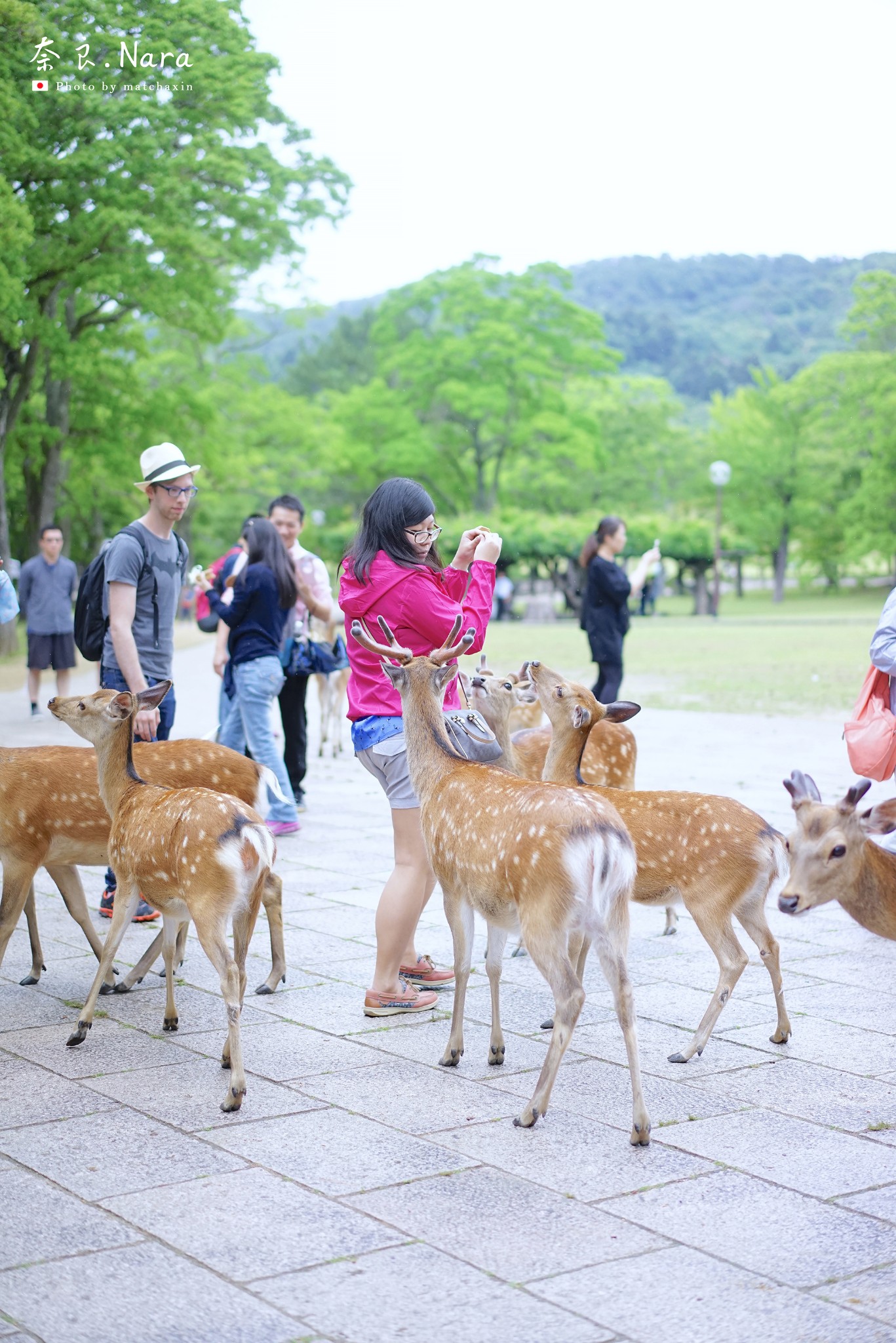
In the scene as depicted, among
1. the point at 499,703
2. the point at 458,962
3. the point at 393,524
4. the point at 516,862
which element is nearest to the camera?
the point at 516,862

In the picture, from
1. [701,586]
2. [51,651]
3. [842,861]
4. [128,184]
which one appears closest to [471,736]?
[842,861]

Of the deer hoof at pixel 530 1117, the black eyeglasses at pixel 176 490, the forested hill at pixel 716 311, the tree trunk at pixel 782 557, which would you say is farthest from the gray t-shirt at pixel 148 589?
the forested hill at pixel 716 311

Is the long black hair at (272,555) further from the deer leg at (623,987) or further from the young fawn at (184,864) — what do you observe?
the deer leg at (623,987)

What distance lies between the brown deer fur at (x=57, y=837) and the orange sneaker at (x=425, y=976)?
472 millimetres

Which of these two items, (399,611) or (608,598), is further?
(608,598)

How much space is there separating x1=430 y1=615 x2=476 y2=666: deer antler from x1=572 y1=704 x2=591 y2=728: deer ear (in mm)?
771

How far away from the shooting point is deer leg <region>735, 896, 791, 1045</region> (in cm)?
454

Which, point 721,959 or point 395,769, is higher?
point 395,769

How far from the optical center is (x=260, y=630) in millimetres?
7766

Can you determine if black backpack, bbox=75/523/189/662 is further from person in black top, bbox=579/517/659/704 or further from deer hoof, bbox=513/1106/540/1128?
person in black top, bbox=579/517/659/704

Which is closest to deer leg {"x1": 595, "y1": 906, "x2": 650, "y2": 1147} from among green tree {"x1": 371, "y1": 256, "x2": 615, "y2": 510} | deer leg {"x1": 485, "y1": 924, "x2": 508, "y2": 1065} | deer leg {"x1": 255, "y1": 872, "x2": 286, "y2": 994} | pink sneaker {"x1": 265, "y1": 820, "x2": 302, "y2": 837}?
deer leg {"x1": 485, "y1": 924, "x2": 508, "y2": 1065}

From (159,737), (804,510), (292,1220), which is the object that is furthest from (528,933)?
(804,510)

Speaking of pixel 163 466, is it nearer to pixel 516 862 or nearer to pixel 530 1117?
pixel 516 862

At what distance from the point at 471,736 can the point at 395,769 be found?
29 centimetres
